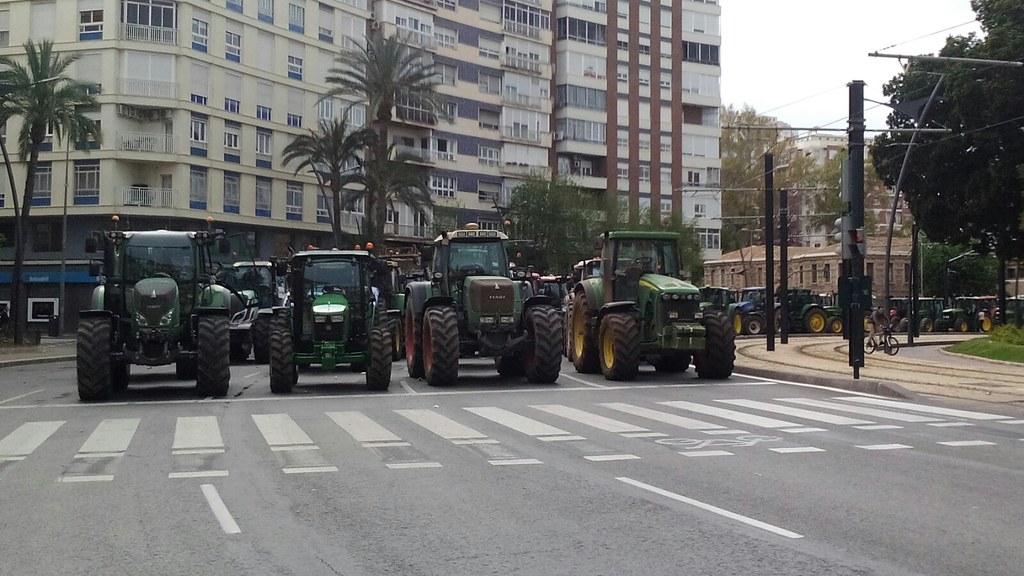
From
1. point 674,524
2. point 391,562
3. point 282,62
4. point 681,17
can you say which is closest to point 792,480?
point 674,524

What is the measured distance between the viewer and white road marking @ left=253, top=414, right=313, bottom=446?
13352 mm

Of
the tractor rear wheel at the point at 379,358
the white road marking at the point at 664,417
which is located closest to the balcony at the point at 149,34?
the tractor rear wheel at the point at 379,358

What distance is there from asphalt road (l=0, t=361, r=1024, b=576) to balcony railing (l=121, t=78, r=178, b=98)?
41.6 m

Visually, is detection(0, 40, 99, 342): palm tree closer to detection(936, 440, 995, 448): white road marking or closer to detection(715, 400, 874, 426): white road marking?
detection(715, 400, 874, 426): white road marking

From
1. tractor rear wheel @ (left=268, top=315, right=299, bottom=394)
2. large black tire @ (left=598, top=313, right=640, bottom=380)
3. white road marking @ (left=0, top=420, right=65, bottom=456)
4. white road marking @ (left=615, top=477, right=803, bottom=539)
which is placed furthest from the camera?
large black tire @ (left=598, top=313, right=640, bottom=380)

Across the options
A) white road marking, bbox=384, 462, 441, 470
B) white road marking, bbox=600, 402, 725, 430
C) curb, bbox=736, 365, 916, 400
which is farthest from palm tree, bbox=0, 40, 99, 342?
white road marking, bbox=384, 462, 441, 470

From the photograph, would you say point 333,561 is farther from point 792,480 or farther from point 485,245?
point 485,245

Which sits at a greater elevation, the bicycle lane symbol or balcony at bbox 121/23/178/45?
balcony at bbox 121/23/178/45

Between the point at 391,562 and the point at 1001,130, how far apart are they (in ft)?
131

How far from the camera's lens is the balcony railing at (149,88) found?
183 ft

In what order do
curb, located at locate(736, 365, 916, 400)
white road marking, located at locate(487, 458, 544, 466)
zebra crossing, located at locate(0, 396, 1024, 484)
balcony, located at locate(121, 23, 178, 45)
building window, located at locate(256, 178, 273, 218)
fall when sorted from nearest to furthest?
1. white road marking, located at locate(487, 458, 544, 466)
2. zebra crossing, located at locate(0, 396, 1024, 484)
3. curb, located at locate(736, 365, 916, 400)
4. balcony, located at locate(121, 23, 178, 45)
5. building window, located at locate(256, 178, 273, 218)

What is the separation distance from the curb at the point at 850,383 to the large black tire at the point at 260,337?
43.2ft

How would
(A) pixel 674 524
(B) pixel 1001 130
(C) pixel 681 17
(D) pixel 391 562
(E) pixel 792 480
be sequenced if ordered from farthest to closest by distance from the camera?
1. (C) pixel 681 17
2. (B) pixel 1001 130
3. (E) pixel 792 480
4. (A) pixel 674 524
5. (D) pixel 391 562

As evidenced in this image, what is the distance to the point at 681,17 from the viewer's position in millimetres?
86875
